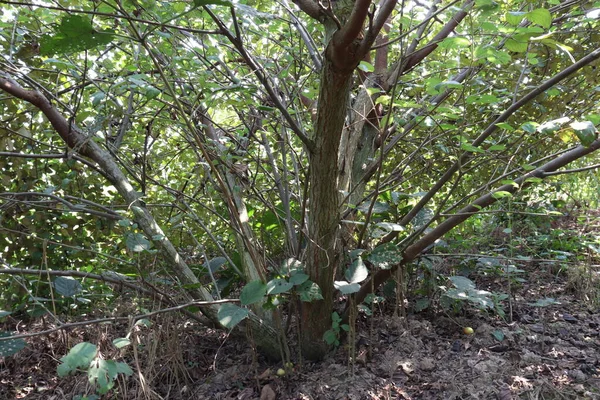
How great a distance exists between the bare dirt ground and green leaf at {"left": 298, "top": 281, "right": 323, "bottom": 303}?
0.44m

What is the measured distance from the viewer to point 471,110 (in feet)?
8.82

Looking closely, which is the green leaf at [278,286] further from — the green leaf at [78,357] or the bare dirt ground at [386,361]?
the green leaf at [78,357]

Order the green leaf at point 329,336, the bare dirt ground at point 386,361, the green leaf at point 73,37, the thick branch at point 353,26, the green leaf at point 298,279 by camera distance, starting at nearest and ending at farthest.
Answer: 1. the green leaf at point 73,37
2. the thick branch at point 353,26
3. the green leaf at point 298,279
4. the bare dirt ground at point 386,361
5. the green leaf at point 329,336

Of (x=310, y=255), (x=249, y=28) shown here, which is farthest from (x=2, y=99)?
(x=310, y=255)

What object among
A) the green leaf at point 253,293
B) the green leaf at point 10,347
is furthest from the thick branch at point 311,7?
the green leaf at point 10,347

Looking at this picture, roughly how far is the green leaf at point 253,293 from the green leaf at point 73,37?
1.02 meters

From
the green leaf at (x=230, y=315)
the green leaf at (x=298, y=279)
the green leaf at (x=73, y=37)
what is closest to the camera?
the green leaf at (x=73, y=37)

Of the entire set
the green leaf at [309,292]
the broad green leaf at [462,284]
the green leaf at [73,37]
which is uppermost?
the green leaf at [73,37]

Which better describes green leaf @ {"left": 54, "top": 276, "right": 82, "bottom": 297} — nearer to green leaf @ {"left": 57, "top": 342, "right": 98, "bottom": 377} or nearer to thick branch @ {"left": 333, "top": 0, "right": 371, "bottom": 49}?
green leaf @ {"left": 57, "top": 342, "right": 98, "bottom": 377}

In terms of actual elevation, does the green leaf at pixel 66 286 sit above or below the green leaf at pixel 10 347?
above

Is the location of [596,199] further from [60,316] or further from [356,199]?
[60,316]

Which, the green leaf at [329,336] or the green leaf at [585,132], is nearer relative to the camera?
the green leaf at [585,132]

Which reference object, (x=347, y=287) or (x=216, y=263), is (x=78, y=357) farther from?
(x=216, y=263)

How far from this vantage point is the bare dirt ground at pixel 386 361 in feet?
6.07
